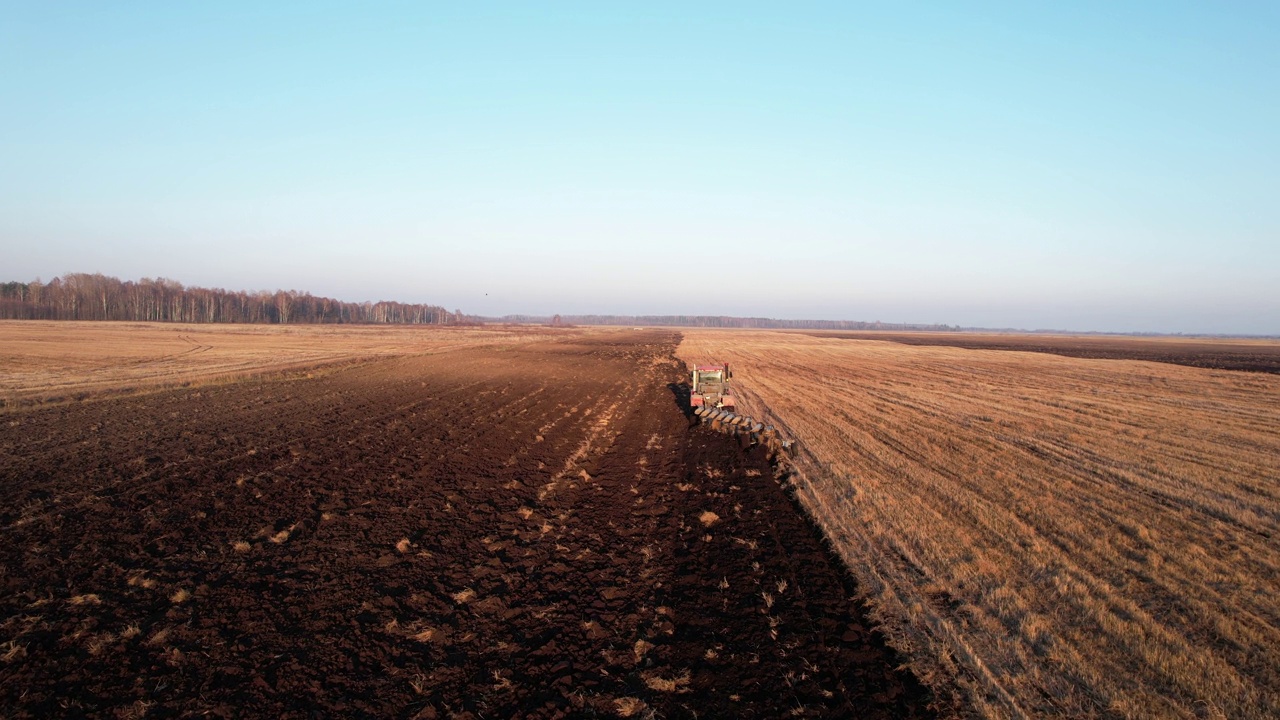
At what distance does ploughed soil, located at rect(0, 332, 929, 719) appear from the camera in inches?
192

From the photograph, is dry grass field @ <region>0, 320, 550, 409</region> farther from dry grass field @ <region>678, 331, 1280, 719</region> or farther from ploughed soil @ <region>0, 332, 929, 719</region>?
dry grass field @ <region>678, 331, 1280, 719</region>

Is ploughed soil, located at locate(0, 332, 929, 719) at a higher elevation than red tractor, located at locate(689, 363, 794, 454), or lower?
lower

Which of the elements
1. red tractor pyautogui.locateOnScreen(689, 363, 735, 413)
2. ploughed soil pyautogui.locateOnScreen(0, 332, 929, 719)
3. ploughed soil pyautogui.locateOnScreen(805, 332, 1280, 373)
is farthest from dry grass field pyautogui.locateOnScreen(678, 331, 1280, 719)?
ploughed soil pyautogui.locateOnScreen(805, 332, 1280, 373)

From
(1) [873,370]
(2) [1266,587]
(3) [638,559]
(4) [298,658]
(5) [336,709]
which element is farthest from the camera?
(1) [873,370]

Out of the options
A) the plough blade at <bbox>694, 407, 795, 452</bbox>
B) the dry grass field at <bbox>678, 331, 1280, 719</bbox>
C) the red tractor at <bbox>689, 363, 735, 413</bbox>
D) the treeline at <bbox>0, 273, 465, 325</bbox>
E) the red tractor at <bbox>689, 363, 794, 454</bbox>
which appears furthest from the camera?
the treeline at <bbox>0, 273, 465, 325</bbox>

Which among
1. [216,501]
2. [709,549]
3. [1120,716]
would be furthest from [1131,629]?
[216,501]

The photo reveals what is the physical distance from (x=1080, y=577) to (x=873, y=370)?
32.7 m

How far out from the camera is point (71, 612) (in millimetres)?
5973

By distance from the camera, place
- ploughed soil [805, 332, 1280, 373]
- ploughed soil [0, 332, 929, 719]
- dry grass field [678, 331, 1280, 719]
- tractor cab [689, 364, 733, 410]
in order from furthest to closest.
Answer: ploughed soil [805, 332, 1280, 373]
tractor cab [689, 364, 733, 410]
dry grass field [678, 331, 1280, 719]
ploughed soil [0, 332, 929, 719]

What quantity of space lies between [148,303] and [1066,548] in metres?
149

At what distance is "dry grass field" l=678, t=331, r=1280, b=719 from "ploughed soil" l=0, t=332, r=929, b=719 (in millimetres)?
877

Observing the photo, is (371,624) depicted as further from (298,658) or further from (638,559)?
(638,559)

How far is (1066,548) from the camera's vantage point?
8.22m

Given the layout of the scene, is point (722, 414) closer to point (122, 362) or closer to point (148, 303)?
point (122, 362)
